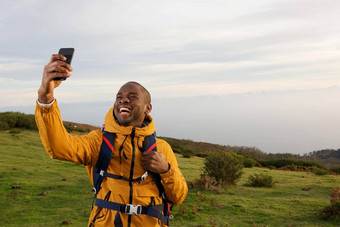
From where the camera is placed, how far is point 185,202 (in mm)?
7988

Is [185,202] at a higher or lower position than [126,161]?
lower

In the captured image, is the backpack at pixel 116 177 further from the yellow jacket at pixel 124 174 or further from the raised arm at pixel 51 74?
the raised arm at pixel 51 74

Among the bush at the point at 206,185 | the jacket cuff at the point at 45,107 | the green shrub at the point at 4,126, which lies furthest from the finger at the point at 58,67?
the green shrub at the point at 4,126

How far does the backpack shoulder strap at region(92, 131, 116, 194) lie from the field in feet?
13.5

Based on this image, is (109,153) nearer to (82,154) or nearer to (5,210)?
(82,154)

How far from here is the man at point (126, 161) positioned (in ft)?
9.16

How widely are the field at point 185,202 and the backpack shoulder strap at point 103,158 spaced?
413 cm

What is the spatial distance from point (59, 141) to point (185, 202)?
232 inches

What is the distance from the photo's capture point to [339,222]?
719 centimetres

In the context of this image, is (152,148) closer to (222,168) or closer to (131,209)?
(131,209)

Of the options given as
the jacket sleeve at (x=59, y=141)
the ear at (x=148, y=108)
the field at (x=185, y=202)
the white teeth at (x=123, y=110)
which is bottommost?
the field at (x=185, y=202)

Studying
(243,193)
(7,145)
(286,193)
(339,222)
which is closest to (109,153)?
(339,222)

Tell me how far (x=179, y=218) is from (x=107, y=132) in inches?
182

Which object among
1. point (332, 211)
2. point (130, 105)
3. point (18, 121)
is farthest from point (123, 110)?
point (18, 121)
